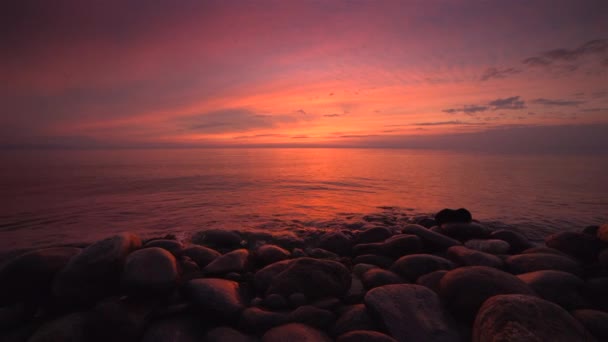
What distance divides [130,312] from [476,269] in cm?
532

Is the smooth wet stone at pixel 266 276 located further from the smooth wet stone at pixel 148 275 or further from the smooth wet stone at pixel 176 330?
the smooth wet stone at pixel 148 275

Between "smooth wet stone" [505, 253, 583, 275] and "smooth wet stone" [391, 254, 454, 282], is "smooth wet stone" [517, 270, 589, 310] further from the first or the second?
"smooth wet stone" [391, 254, 454, 282]

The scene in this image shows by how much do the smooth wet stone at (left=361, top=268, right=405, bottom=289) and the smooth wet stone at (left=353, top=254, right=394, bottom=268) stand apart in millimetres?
1181

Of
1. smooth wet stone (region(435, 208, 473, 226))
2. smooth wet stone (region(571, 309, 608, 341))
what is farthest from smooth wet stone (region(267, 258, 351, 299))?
smooth wet stone (region(435, 208, 473, 226))

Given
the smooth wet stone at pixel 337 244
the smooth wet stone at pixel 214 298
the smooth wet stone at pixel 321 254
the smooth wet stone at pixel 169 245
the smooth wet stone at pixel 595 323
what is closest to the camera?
the smooth wet stone at pixel 595 323

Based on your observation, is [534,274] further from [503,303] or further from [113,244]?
[113,244]

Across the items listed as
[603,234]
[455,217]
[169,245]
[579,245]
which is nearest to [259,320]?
[169,245]

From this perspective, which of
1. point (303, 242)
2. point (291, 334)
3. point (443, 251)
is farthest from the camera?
point (303, 242)

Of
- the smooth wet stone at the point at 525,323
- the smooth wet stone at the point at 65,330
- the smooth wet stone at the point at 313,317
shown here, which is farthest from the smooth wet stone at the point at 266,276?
the smooth wet stone at the point at 525,323

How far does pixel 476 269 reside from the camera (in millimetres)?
4344

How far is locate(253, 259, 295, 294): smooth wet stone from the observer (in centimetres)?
517

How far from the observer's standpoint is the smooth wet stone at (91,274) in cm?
430

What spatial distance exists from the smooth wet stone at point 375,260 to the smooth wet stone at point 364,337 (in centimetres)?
330

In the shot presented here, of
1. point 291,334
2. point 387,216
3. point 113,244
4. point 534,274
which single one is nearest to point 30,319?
point 113,244
